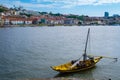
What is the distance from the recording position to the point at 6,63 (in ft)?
143

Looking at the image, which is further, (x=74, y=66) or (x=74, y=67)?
(x=74, y=66)

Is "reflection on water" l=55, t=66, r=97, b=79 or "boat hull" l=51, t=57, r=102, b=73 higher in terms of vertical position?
"boat hull" l=51, t=57, r=102, b=73

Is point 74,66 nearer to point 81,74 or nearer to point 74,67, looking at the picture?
point 74,67

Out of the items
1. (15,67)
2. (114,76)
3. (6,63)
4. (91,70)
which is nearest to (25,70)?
(15,67)

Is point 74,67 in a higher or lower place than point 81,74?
higher

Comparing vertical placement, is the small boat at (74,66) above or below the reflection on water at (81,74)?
above

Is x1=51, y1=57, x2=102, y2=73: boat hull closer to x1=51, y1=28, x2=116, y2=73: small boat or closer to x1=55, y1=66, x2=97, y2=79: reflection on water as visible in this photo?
x1=51, y1=28, x2=116, y2=73: small boat

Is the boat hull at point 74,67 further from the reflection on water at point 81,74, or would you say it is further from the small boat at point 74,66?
the reflection on water at point 81,74

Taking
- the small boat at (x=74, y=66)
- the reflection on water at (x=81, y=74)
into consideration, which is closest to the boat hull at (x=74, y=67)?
the small boat at (x=74, y=66)

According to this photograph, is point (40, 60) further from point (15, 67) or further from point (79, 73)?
point (79, 73)

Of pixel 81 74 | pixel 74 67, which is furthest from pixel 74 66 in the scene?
pixel 81 74

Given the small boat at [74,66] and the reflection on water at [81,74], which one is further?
the reflection on water at [81,74]

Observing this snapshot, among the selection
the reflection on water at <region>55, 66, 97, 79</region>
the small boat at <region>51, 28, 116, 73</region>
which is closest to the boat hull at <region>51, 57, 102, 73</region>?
the small boat at <region>51, 28, 116, 73</region>

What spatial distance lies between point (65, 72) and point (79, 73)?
226 centimetres
